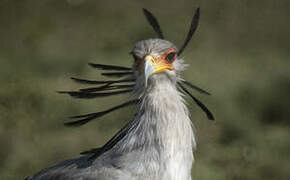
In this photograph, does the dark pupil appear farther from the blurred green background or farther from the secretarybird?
the blurred green background

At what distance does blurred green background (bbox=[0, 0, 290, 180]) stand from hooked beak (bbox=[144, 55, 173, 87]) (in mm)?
2165

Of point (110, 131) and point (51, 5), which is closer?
point (110, 131)

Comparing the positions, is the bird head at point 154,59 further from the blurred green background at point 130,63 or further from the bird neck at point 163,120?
the blurred green background at point 130,63

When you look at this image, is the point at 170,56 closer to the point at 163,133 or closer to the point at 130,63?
the point at 163,133

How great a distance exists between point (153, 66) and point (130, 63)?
10.8 feet

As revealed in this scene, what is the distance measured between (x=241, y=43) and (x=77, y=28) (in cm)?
197

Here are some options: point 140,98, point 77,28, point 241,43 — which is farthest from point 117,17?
point 140,98

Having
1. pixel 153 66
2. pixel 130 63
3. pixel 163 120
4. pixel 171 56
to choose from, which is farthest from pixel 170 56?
pixel 130 63

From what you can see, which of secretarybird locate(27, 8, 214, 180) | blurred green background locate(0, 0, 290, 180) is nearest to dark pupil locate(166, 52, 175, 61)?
secretarybird locate(27, 8, 214, 180)

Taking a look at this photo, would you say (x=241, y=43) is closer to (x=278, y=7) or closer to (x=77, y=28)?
(x=278, y=7)

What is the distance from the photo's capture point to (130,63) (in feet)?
18.7

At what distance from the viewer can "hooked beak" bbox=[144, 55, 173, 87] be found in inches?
92.7

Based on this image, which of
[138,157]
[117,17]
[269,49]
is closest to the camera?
[138,157]

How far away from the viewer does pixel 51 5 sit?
6512 millimetres
